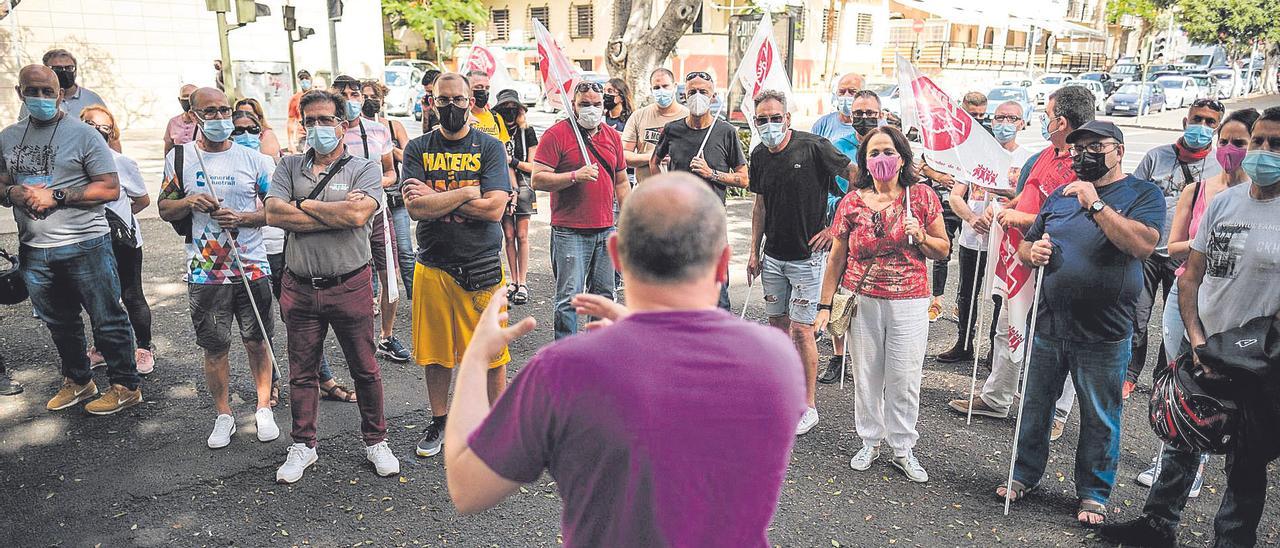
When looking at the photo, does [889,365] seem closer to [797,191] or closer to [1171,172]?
[797,191]

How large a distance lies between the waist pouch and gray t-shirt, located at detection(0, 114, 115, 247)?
6.88ft

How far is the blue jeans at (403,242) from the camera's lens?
6738 millimetres

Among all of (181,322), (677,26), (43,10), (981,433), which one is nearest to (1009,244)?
(981,433)

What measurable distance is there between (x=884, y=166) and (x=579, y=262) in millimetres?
2127

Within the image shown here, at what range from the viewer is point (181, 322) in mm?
6723

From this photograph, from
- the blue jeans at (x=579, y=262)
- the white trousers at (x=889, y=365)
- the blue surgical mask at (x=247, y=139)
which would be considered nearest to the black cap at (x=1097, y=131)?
the white trousers at (x=889, y=365)

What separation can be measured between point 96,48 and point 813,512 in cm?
2369

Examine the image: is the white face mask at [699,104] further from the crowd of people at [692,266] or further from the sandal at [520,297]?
the sandal at [520,297]

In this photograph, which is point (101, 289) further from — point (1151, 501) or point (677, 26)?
point (677, 26)

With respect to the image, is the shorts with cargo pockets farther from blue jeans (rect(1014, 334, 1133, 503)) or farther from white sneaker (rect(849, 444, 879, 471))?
blue jeans (rect(1014, 334, 1133, 503))

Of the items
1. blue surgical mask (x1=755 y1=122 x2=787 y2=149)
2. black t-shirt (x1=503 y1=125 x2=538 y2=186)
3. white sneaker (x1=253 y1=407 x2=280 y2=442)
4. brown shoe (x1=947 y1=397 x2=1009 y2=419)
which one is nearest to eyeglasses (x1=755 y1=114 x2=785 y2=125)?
blue surgical mask (x1=755 y1=122 x2=787 y2=149)

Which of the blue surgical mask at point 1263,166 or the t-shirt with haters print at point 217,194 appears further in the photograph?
the t-shirt with haters print at point 217,194

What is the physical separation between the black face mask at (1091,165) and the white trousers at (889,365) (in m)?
0.98

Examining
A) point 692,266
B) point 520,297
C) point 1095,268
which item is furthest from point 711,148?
point 692,266
